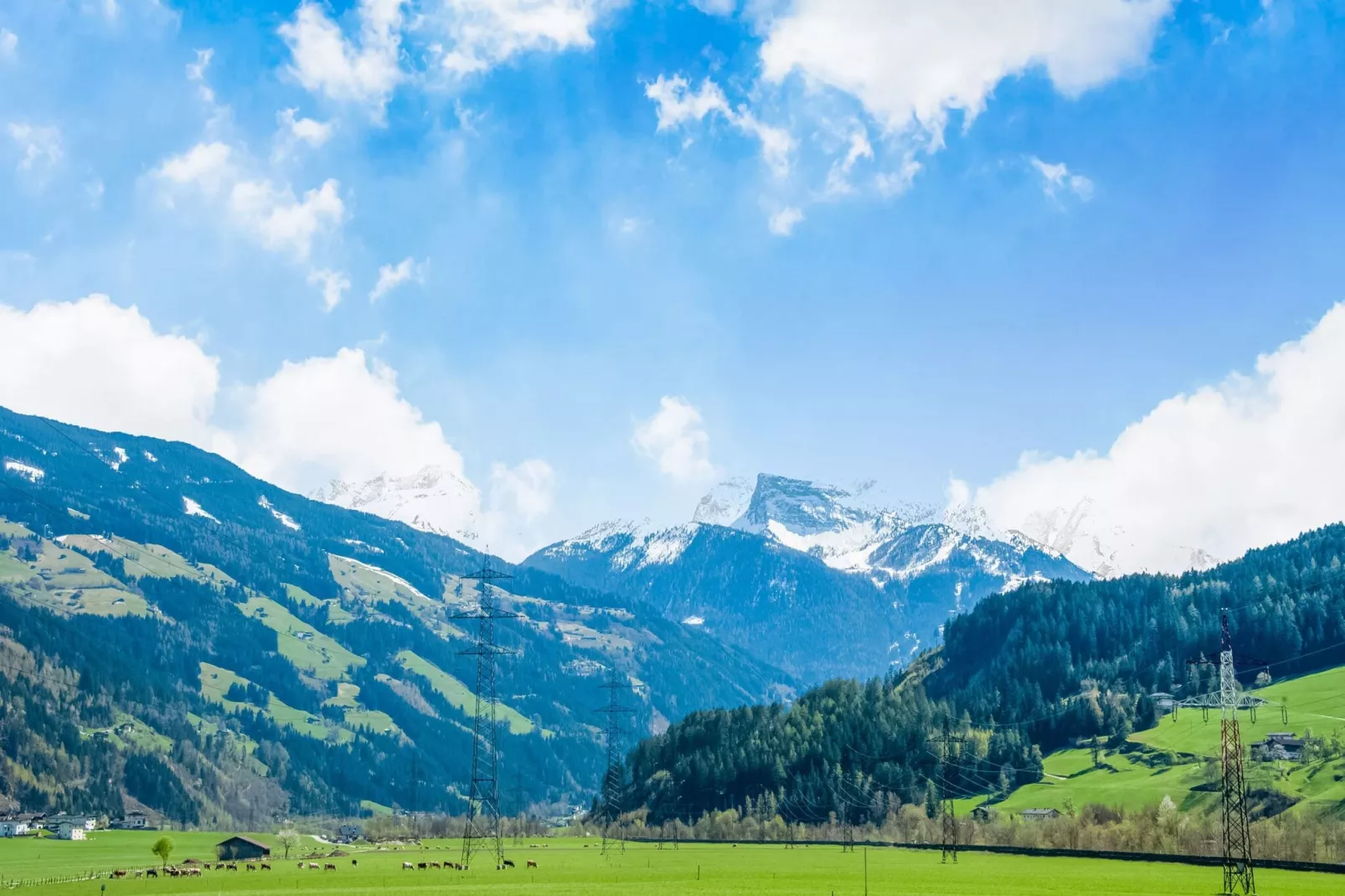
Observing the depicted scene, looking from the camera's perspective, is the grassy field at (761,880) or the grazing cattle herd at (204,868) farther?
the grazing cattle herd at (204,868)

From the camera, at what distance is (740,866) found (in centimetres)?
17912

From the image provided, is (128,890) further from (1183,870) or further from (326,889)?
(1183,870)

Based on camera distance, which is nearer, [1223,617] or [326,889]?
[1223,617]

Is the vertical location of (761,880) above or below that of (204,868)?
above

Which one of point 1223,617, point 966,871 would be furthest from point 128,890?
point 1223,617

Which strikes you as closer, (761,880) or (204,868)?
(761,880)

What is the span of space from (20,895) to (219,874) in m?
39.3

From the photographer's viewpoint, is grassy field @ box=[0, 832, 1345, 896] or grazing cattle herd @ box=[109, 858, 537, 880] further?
grazing cattle herd @ box=[109, 858, 537, 880]

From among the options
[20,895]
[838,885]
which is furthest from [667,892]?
[20,895]

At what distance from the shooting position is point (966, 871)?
157250 millimetres

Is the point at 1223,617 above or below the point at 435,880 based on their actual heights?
above

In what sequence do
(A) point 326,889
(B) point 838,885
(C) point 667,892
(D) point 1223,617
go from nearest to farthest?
(D) point 1223,617 → (C) point 667,892 → (B) point 838,885 → (A) point 326,889

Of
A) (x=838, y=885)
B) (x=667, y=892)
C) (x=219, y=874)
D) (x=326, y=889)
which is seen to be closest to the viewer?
(x=667, y=892)

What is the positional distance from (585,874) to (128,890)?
5345 centimetres
